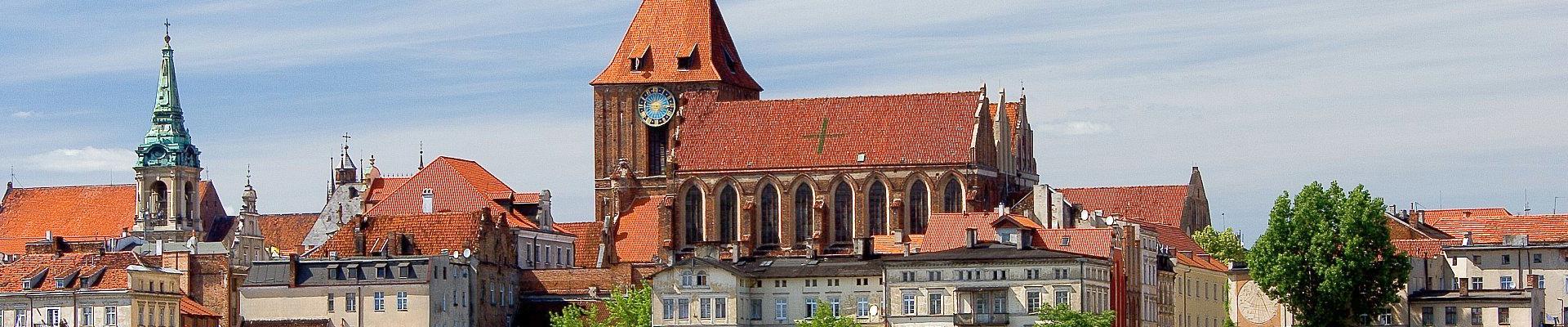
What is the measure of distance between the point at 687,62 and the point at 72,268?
3839cm

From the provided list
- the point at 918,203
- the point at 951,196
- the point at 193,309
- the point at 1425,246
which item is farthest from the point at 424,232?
the point at 1425,246

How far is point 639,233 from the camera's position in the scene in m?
170

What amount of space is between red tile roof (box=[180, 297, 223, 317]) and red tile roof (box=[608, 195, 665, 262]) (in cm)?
2202

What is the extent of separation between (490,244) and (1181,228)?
35639 millimetres

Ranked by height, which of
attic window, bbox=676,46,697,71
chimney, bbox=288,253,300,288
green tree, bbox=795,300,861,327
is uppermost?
attic window, bbox=676,46,697,71

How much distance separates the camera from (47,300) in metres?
150

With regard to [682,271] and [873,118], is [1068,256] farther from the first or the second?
[873,118]

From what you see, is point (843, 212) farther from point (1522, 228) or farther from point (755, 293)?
point (1522, 228)

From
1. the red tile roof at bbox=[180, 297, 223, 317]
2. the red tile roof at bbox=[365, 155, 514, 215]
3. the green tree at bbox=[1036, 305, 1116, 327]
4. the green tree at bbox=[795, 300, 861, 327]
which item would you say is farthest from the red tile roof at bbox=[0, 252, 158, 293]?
the green tree at bbox=[1036, 305, 1116, 327]

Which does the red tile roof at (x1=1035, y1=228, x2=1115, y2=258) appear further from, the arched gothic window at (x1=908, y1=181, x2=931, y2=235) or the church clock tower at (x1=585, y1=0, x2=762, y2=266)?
the church clock tower at (x1=585, y1=0, x2=762, y2=266)

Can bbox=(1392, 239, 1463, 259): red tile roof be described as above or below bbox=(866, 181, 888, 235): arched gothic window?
below

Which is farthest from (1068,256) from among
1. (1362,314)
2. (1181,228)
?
(1181,228)

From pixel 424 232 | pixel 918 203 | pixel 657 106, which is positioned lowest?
pixel 424 232

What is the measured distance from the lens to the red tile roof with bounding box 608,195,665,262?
550ft
